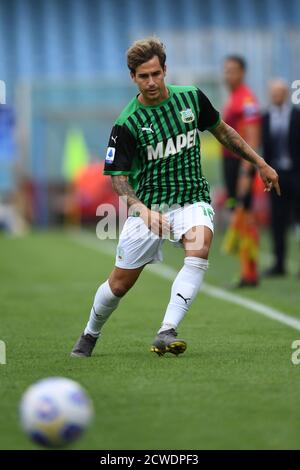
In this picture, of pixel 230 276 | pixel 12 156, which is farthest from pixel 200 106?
pixel 12 156

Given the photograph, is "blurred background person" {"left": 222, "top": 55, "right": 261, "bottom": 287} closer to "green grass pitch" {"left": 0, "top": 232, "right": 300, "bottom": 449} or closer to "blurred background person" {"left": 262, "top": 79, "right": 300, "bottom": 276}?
"green grass pitch" {"left": 0, "top": 232, "right": 300, "bottom": 449}

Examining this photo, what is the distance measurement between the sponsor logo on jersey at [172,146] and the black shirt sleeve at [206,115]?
0.14 m

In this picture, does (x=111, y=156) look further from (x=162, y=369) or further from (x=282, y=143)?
(x=282, y=143)

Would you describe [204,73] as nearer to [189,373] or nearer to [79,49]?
[79,49]

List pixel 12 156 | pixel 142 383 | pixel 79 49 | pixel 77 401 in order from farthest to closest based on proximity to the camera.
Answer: pixel 79 49 < pixel 12 156 < pixel 142 383 < pixel 77 401

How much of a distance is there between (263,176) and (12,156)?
57.1ft

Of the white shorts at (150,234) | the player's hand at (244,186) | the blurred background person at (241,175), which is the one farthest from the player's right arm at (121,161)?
the player's hand at (244,186)

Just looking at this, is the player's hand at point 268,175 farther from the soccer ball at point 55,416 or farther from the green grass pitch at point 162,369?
the soccer ball at point 55,416

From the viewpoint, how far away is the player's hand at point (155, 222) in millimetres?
6703

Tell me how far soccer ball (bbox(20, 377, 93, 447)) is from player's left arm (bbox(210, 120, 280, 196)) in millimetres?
2930

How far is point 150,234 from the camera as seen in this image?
23.2 ft

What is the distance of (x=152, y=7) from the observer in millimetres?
33719

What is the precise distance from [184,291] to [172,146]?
93 centimetres

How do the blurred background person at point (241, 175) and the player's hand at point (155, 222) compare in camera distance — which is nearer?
the player's hand at point (155, 222)
